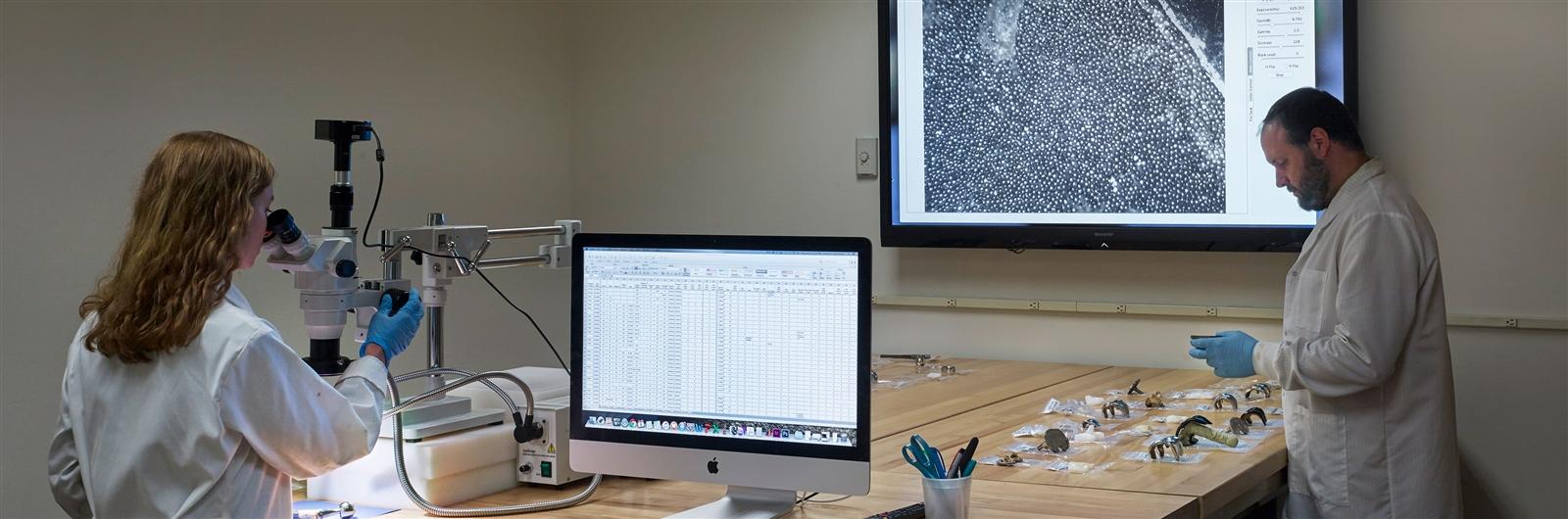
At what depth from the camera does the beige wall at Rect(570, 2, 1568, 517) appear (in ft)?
10.2

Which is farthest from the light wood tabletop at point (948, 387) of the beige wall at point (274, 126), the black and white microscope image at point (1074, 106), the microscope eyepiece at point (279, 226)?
the beige wall at point (274, 126)

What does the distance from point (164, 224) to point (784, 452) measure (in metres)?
0.81

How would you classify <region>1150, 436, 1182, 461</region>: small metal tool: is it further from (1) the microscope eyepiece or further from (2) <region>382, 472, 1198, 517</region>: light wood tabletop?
(1) the microscope eyepiece

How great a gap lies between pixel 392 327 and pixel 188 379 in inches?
14.3

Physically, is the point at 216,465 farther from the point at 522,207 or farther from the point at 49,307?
the point at 522,207

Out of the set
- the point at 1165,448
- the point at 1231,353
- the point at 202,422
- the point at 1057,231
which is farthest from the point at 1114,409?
the point at 202,422

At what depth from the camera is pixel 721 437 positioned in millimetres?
1708

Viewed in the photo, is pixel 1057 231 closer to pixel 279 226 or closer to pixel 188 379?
pixel 279 226

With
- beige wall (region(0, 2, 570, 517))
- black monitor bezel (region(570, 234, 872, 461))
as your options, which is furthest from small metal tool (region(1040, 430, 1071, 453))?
beige wall (region(0, 2, 570, 517))

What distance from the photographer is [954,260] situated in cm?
387

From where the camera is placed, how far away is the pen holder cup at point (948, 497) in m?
1.69

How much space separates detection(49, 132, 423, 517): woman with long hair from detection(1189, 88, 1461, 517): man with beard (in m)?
1.70

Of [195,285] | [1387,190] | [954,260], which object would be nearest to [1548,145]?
[1387,190]

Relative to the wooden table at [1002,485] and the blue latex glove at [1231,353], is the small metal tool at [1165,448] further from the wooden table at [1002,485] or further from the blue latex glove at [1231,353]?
the blue latex glove at [1231,353]
